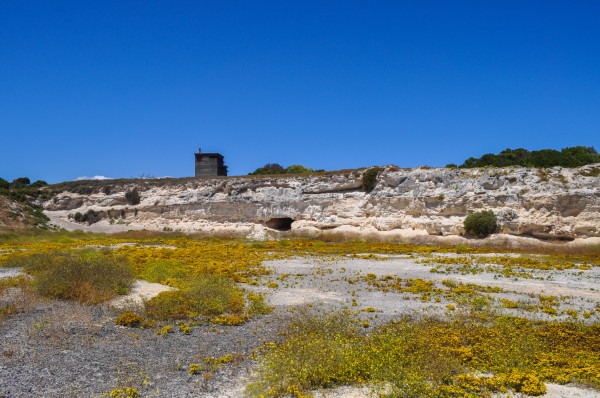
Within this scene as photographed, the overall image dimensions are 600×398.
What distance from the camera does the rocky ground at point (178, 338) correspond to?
23.2 feet

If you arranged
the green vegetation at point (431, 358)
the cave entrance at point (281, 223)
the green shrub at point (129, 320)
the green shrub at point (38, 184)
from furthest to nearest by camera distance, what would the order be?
the green shrub at point (38, 184) < the cave entrance at point (281, 223) < the green shrub at point (129, 320) < the green vegetation at point (431, 358)

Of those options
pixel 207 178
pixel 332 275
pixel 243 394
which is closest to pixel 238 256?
pixel 332 275

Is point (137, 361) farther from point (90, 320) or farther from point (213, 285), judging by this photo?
point (213, 285)

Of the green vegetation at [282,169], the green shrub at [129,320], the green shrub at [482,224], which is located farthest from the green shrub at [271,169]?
the green shrub at [129,320]

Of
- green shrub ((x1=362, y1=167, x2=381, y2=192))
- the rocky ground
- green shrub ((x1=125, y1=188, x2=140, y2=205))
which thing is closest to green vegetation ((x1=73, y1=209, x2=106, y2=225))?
green shrub ((x1=125, y1=188, x2=140, y2=205))

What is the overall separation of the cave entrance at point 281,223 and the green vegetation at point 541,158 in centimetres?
2057

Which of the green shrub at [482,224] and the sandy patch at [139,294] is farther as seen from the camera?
the green shrub at [482,224]

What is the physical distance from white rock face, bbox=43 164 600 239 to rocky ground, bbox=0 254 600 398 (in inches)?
665

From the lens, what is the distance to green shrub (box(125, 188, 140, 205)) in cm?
5647

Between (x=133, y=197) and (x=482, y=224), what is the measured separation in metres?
41.3

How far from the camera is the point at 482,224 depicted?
3500cm

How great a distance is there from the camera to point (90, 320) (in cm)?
1093

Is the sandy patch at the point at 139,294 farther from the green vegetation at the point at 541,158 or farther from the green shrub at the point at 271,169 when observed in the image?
the green shrub at the point at 271,169

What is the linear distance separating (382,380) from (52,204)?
6087 cm
